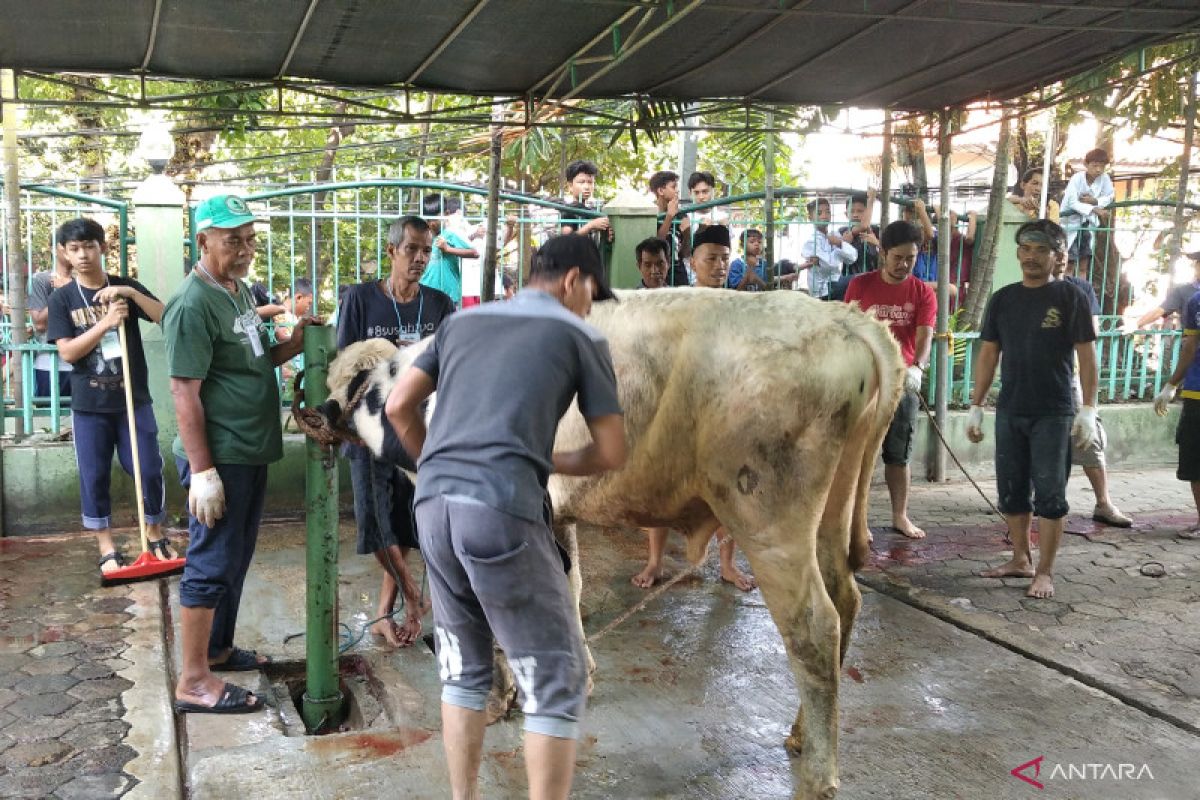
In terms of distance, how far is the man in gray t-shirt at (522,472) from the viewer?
2.60 metres

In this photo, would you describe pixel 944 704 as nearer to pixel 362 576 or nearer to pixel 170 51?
pixel 362 576

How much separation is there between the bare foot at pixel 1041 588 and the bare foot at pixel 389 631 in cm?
355

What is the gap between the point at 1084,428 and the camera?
5863mm

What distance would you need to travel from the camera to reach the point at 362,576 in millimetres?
5977

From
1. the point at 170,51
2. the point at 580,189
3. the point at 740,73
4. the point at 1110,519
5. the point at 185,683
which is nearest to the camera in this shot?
the point at 185,683

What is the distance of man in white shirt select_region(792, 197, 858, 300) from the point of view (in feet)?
28.8

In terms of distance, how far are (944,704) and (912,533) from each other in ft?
9.51

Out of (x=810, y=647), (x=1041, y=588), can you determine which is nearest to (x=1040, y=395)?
(x=1041, y=588)

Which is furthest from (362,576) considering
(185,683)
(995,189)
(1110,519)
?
(995,189)

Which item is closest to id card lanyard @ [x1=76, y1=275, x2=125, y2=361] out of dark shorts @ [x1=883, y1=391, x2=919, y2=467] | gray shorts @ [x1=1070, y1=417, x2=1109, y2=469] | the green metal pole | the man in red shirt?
the green metal pole

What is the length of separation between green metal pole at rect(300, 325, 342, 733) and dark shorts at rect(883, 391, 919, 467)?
4.34 meters

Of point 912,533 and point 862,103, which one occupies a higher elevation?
point 862,103

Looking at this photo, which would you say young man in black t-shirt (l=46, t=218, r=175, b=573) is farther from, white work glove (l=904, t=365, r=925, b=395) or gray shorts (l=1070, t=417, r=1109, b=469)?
gray shorts (l=1070, t=417, r=1109, b=469)

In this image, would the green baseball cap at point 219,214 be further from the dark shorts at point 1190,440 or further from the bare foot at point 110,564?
the dark shorts at point 1190,440
